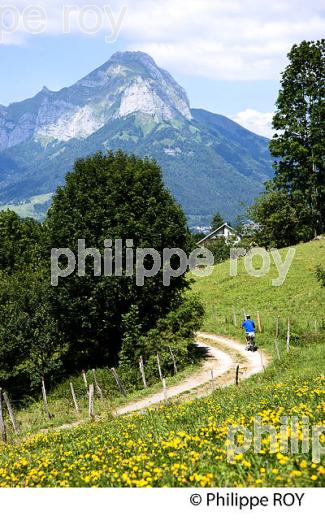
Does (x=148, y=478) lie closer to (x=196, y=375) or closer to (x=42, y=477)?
(x=42, y=477)

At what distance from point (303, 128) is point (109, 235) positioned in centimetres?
3715

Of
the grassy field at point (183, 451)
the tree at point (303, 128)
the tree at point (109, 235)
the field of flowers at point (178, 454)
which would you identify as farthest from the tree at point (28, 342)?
the tree at point (303, 128)

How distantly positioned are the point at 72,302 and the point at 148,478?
82.4 ft

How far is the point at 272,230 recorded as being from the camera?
69125mm

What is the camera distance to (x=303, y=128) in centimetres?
6106

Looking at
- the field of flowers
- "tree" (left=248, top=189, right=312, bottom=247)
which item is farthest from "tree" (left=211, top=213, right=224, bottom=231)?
the field of flowers

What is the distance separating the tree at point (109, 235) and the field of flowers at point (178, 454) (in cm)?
1661

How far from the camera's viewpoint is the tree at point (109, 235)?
33.9 metres

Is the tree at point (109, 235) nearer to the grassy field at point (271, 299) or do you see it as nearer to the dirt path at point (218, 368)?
the dirt path at point (218, 368)

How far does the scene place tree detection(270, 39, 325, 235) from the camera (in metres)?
60.6

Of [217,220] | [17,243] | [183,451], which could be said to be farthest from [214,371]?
[217,220]

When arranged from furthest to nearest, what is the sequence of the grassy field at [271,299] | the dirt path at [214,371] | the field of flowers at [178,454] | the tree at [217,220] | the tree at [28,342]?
the tree at [217,220] → the grassy field at [271,299] → the tree at [28,342] → the dirt path at [214,371] → the field of flowers at [178,454]

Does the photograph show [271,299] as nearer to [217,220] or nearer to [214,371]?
[214,371]
